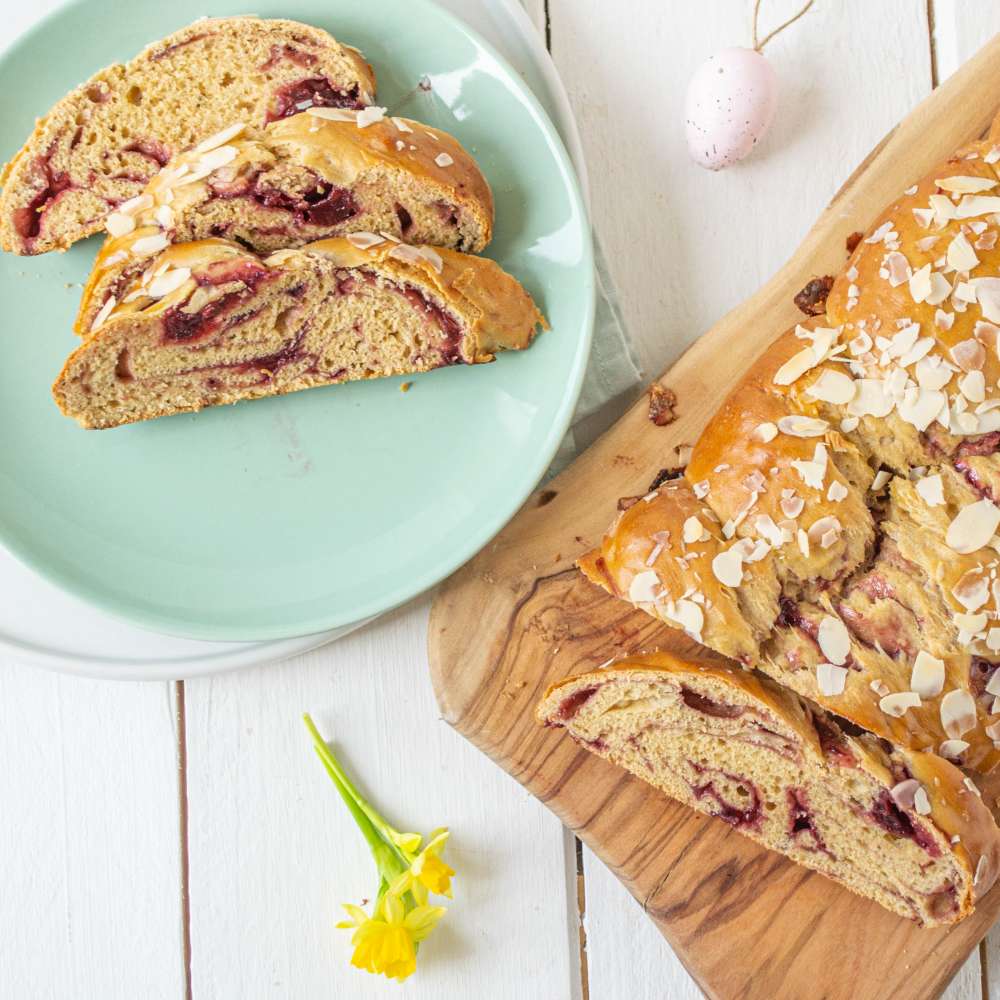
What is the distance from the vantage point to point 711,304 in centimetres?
206

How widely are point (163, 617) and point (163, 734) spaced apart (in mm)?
379

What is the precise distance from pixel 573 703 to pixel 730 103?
1108 millimetres

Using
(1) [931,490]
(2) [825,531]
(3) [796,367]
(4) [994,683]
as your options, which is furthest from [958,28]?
(4) [994,683]

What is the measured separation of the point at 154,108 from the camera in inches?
71.0

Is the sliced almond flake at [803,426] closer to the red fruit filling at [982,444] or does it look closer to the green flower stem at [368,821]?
the red fruit filling at [982,444]

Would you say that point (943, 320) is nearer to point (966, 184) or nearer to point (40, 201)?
point (966, 184)

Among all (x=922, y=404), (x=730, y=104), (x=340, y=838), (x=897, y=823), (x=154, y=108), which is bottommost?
(x=340, y=838)

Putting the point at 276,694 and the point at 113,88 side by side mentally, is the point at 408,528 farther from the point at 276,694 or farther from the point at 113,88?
the point at 113,88

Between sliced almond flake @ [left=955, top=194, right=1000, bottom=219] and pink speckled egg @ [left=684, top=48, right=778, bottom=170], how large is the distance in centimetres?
43

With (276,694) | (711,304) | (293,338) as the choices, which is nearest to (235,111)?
(293,338)

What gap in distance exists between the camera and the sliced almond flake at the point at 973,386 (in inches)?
62.6

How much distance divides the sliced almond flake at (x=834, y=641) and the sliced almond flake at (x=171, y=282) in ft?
3.74

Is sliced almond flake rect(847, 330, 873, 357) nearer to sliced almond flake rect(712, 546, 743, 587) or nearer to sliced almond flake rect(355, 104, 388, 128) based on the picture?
sliced almond flake rect(712, 546, 743, 587)

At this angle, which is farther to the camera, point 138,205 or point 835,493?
point 138,205
